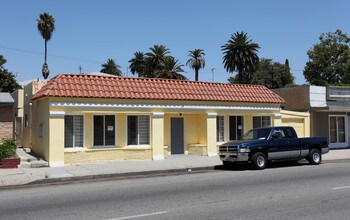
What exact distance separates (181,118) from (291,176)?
31.6ft

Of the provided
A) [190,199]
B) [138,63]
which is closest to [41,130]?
[190,199]

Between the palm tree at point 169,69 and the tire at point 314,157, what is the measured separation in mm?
42255

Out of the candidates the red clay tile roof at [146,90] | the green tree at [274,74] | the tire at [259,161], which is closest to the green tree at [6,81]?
the red clay tile roof at [146,90]

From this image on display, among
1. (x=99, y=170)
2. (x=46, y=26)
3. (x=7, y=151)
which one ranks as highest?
(x=46, y=26)

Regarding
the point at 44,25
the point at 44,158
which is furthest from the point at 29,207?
the point at 44,25

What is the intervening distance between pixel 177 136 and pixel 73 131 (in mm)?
6196

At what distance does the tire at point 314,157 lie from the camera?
19156 millimetres

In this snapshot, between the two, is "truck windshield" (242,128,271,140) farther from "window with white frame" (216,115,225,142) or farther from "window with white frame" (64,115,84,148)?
"window with white frame" (64,115,84,148)

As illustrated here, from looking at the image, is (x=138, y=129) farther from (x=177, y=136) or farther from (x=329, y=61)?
(x=329, y=61)

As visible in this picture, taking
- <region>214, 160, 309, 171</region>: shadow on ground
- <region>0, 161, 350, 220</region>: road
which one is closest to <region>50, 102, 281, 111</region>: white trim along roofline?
<region>214, 160, 309, 171</region>: shadow on ground

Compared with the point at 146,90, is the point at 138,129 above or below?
below

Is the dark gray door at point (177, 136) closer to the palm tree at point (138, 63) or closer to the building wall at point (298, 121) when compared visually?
the building wall at point (298, 121)

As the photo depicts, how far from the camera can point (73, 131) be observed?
19.4 m

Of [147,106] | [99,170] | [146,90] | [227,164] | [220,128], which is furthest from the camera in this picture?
[220,128]
